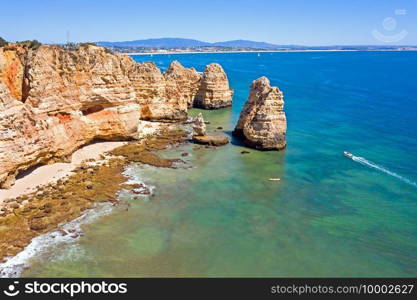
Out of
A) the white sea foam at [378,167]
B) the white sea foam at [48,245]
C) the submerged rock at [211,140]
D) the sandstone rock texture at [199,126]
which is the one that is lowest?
the white sea foam at [48,245]

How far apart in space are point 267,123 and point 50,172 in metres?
20.3

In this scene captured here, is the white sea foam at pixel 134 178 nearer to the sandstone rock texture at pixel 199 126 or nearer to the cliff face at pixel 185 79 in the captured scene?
the sandstone rock texture at pixel 199 126

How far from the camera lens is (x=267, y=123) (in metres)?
35.3

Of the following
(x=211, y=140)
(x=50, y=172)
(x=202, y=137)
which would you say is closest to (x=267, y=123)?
(x=211, y=140)

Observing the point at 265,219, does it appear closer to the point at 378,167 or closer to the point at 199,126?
the point at 378,167

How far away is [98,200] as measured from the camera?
2462cm

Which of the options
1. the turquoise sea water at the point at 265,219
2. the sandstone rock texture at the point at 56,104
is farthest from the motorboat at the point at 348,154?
the sandstone rock texture at the point at 56,104

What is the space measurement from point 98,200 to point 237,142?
18626 mm

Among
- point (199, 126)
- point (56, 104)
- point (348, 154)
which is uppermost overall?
point (56, 104)

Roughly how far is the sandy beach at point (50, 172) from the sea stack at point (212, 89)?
25.3 m

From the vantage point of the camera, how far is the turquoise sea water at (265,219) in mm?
18016

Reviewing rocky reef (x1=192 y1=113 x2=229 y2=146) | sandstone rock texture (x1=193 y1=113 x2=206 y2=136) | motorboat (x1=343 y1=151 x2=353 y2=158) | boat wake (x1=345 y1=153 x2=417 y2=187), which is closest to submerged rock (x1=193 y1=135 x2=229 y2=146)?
rocky reef (x1=192 y1=113 x2=229 y2=146)

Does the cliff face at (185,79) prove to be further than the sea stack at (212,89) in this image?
No

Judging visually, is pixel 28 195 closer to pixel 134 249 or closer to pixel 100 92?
pixel 134 249
